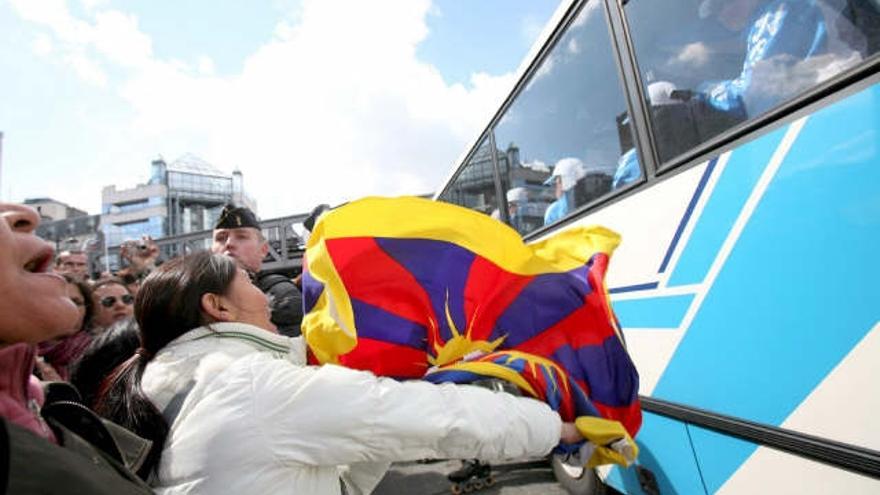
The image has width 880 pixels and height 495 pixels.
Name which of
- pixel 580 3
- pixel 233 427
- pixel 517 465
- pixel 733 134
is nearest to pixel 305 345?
pixel 233 427

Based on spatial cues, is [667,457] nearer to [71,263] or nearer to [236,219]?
[236,219]

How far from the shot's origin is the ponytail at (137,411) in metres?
1.17

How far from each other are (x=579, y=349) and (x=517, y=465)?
2936 mm

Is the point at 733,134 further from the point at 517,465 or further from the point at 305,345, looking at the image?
the point at 517,465

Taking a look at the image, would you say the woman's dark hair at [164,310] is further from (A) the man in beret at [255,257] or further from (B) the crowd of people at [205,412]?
(A) the man in beret at [255,257]

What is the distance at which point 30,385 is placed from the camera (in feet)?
3.19

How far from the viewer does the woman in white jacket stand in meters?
1.06

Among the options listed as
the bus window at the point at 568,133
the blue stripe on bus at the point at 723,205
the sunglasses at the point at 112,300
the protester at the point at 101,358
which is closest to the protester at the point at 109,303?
the sunglasses at the point at 112,300

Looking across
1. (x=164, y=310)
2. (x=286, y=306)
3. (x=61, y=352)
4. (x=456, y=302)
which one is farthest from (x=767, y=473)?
(x=61, y=352)

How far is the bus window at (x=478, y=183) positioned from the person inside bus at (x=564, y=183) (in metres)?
0.93

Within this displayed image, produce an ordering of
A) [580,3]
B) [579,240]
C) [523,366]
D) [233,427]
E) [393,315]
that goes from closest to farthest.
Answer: [233,427]
[523,366]
[393,315]
[579,240]
[580,3]

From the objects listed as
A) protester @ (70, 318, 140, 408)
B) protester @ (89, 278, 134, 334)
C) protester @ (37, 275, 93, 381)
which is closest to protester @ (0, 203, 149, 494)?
protester @ (70, 318, 140, 408)

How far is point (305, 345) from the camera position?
5.26ft

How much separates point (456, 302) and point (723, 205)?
109cm
